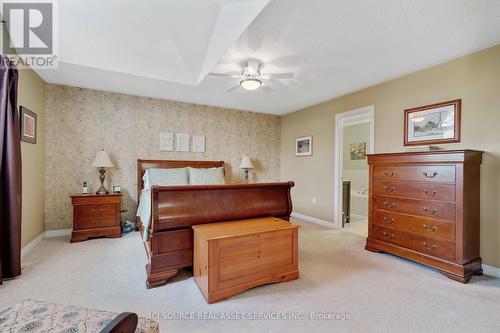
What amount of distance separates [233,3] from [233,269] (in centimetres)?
240

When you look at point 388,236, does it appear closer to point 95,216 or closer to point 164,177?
point 164,177

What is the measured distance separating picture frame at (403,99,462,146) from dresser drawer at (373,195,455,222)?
868 mm

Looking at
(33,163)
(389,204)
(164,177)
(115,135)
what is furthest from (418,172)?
(33,163)

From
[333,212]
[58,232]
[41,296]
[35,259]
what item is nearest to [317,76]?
[333,212]

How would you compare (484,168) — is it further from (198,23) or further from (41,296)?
(41,296)

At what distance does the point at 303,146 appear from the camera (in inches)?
202

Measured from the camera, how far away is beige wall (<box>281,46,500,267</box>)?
8.09ft

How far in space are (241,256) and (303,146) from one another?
141 inches

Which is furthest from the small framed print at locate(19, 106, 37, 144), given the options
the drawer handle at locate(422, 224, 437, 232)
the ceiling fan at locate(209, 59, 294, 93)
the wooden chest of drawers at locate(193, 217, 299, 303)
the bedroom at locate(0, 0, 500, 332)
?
the drawer handle at locate(422, 224, 437, 232)

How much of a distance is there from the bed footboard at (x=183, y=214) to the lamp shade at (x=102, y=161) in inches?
82.3

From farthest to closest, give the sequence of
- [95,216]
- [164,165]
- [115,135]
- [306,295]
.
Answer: [164,165] < [115,135] < [95,216] < [306,295]

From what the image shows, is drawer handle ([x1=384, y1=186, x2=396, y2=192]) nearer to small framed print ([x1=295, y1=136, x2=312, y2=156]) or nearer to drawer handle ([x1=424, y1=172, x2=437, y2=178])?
drawer handle ([x1=424, y1=172, x2=437, y2=178])

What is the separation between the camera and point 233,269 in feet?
6.60

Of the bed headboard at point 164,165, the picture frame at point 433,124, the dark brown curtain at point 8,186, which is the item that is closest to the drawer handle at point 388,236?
→ the picture frame at point 433,124
